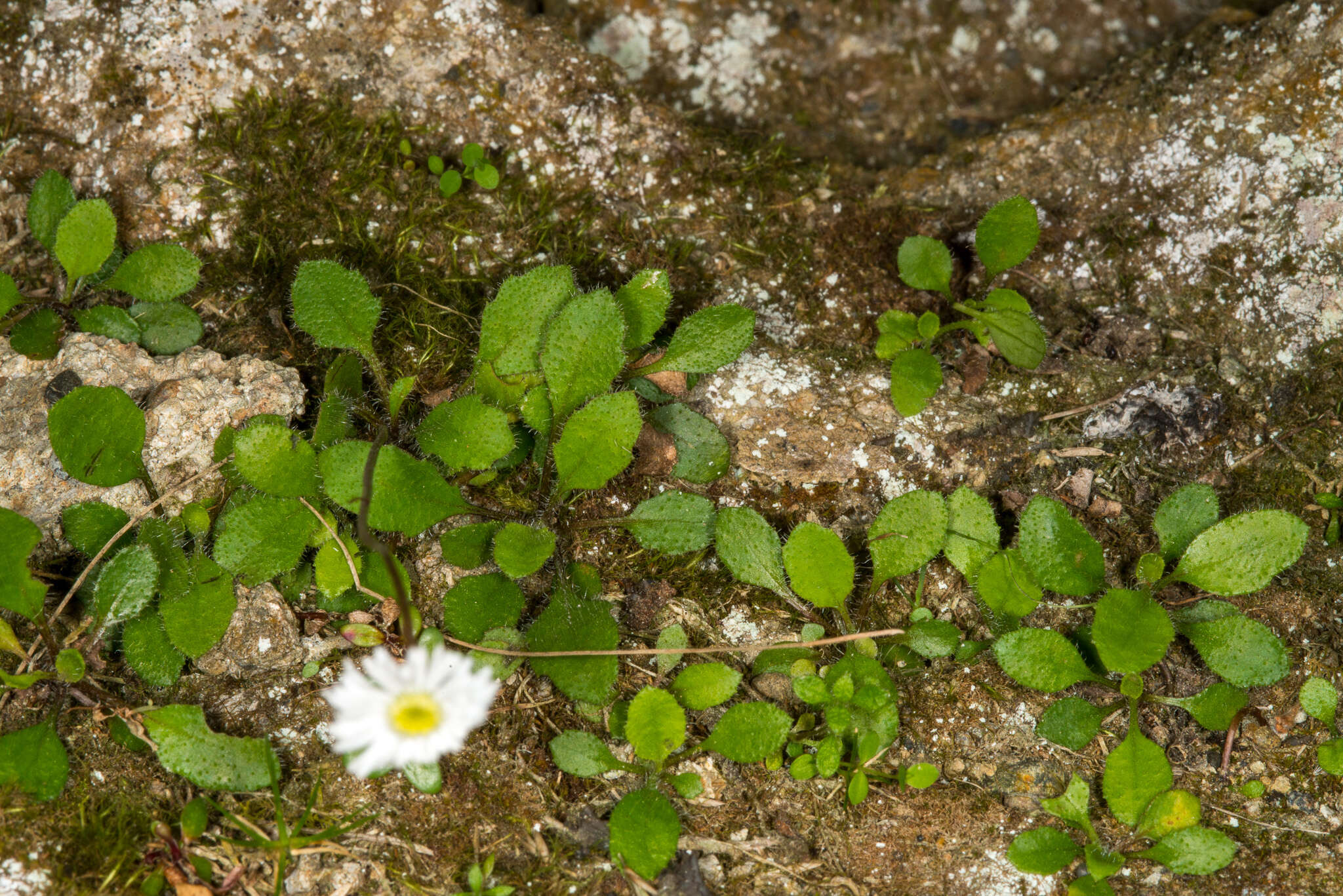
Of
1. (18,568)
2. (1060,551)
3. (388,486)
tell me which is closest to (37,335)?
(18,568)

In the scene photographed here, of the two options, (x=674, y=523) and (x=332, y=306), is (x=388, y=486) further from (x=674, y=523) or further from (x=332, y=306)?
(x=674, y=523)

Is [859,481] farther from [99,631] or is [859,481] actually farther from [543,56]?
[99,631]

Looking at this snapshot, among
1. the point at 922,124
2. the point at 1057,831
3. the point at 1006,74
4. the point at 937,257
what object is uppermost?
the point at 1006,74

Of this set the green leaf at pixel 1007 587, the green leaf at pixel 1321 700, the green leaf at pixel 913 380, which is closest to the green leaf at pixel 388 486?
the green leaf at pixel 913 380

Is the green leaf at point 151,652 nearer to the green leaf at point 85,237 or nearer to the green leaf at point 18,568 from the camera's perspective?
the green leaf at point 18,568

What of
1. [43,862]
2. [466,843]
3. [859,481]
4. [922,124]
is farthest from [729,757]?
[922,124]
